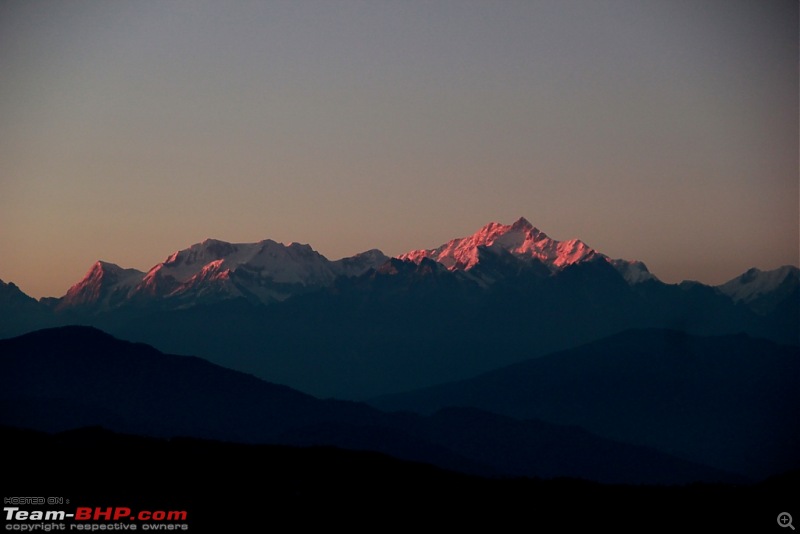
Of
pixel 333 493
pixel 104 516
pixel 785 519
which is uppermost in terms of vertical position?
pixel 333 493

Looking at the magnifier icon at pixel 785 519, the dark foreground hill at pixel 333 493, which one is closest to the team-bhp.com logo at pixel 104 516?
the dark foreground hill at pixel 333 493

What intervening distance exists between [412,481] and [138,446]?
2966 centimetres

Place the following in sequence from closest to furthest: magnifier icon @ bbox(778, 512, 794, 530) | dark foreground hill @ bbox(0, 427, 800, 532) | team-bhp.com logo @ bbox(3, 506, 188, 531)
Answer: team-bhp.com logo @ bbox(3, 506, 188, 531)
dark foreground hill @ bbox(0, 427, 800, 532)
magnifier icon @ bbox(778, 512, 794, 530)

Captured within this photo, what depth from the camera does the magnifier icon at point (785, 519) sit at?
Result: 377 feet

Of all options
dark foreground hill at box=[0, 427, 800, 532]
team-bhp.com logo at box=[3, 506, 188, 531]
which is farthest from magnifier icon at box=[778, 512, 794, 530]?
team-bhp.com logo at box=[3, 506, 188, 531]

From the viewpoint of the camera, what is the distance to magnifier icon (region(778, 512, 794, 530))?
115000 mm

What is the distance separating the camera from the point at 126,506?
372ft

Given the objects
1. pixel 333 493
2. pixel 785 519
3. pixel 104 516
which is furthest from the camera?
pixel 333 493

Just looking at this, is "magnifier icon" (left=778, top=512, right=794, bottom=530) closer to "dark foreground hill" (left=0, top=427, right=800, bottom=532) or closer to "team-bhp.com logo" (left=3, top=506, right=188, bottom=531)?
"dark foreground hill" (left=0, top=427, right=800, bottom=532)

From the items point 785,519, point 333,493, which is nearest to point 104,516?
point 333,493

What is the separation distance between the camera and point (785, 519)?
116375 millimetres

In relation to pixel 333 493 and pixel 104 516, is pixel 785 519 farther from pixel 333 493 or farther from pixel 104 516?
pixel 104 516

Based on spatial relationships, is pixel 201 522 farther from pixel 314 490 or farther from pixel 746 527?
pixel 746 527

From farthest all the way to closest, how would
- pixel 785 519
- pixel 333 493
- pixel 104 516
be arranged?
pixel 333 493, pixel 785 519, pixel 104 516
